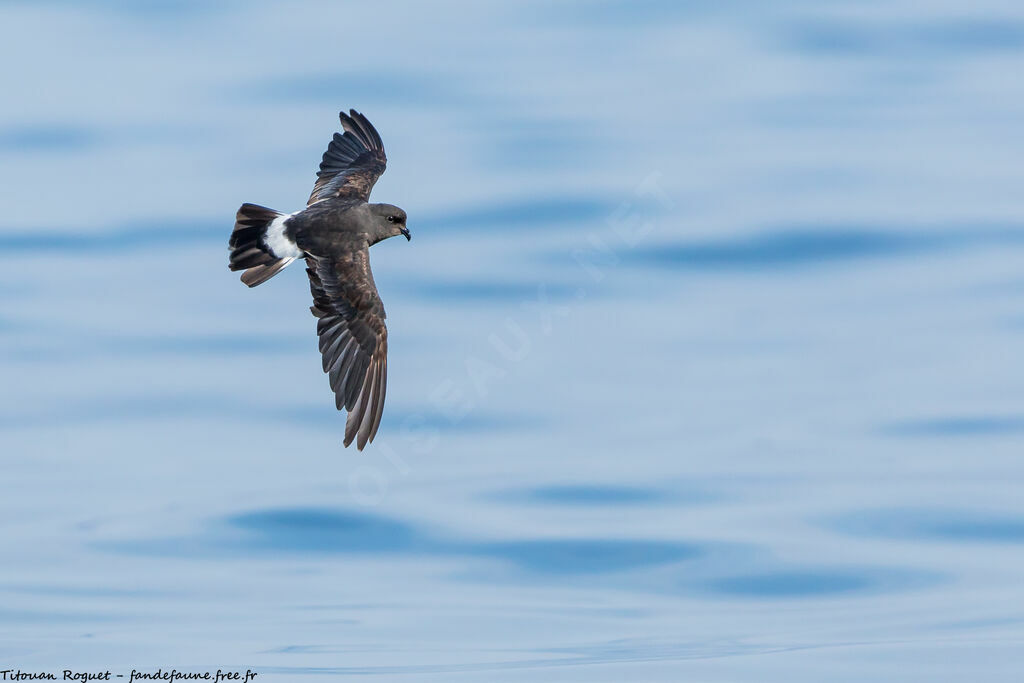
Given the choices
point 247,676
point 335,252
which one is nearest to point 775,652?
point 247,676

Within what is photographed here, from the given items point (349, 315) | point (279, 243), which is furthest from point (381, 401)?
point (279, 243)

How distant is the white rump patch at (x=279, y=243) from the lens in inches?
396

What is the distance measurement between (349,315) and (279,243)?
22.2 inches

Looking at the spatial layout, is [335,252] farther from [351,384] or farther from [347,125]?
[347,125]

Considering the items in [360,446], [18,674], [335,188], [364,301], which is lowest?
[18,674]

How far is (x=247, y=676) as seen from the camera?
11227mm

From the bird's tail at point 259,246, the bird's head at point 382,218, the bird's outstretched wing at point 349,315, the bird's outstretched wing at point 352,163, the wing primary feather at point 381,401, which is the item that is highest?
the bird's outstretched wing at point 352,163

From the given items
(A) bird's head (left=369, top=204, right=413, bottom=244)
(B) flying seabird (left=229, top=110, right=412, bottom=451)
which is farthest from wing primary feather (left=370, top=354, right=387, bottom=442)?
(A) bird's head (left=369, top=204, right=413, bottom=244)

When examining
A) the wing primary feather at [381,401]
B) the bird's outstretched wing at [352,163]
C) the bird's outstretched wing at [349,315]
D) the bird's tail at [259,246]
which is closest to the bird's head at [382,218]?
the bird's outstretched wing at [349,315]

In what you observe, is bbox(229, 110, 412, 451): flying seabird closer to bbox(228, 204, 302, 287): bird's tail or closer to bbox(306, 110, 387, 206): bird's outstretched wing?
bbox(228, 204, 302, 287): bird's tail

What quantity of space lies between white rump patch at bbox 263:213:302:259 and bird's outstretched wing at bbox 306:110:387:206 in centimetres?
109

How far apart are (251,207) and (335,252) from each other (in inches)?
23.3

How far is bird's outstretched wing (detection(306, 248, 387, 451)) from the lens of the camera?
9984 millimetres

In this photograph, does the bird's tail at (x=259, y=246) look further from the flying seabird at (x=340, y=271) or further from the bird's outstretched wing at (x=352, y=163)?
the bird's outstretched wing at (x=352, y=163)
